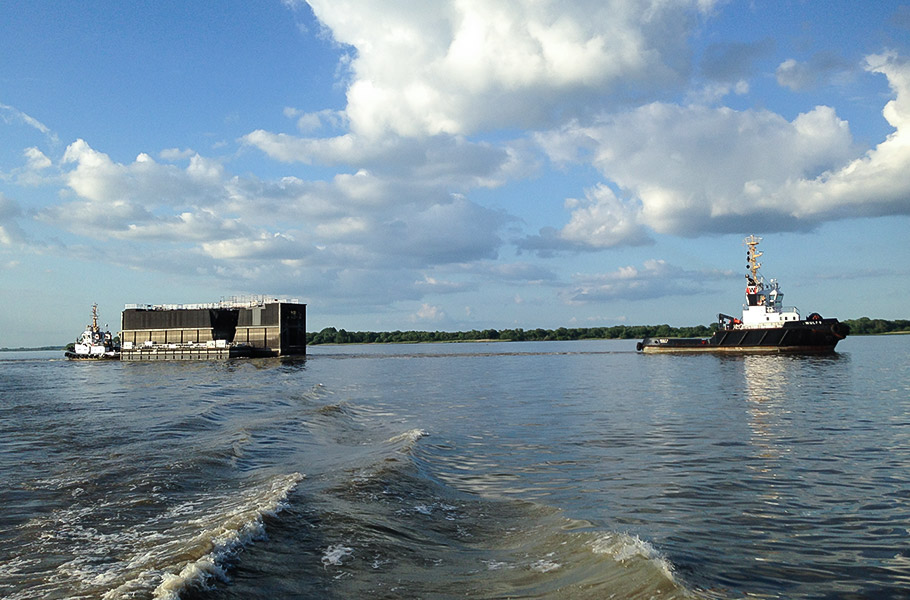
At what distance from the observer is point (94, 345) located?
97.3 metres

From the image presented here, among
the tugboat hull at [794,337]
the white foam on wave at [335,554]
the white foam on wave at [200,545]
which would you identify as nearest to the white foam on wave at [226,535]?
the white foam on wave at [200,545]

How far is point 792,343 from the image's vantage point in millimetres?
67125

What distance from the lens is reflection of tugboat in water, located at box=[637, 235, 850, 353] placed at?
66875 millimetres

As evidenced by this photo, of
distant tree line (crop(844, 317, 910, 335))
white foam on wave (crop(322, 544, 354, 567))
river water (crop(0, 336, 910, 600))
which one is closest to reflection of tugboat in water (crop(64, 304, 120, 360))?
river water (crop(0, 336, 910, 600))

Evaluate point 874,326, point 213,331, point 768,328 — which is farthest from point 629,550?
point 874,326

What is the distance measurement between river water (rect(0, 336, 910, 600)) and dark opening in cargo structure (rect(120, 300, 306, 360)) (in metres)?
68.9

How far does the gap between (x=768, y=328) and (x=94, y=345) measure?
341ft

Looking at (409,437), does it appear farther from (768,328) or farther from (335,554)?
(768,328)

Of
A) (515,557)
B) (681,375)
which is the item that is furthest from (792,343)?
(515,557)

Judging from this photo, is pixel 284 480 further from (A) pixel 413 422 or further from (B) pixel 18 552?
(A) pixel 413 422

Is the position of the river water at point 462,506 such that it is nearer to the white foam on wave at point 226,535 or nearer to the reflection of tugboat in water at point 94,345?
the white foam on wave at point 226,535

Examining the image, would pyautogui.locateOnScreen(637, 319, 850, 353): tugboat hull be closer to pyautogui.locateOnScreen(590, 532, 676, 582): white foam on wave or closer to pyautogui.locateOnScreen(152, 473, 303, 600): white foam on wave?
pyautogui.locateOnScreen(590, 532, 676, 582): white foam on wave

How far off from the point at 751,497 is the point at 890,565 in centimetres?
317

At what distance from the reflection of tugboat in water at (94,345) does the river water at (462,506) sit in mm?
85528
